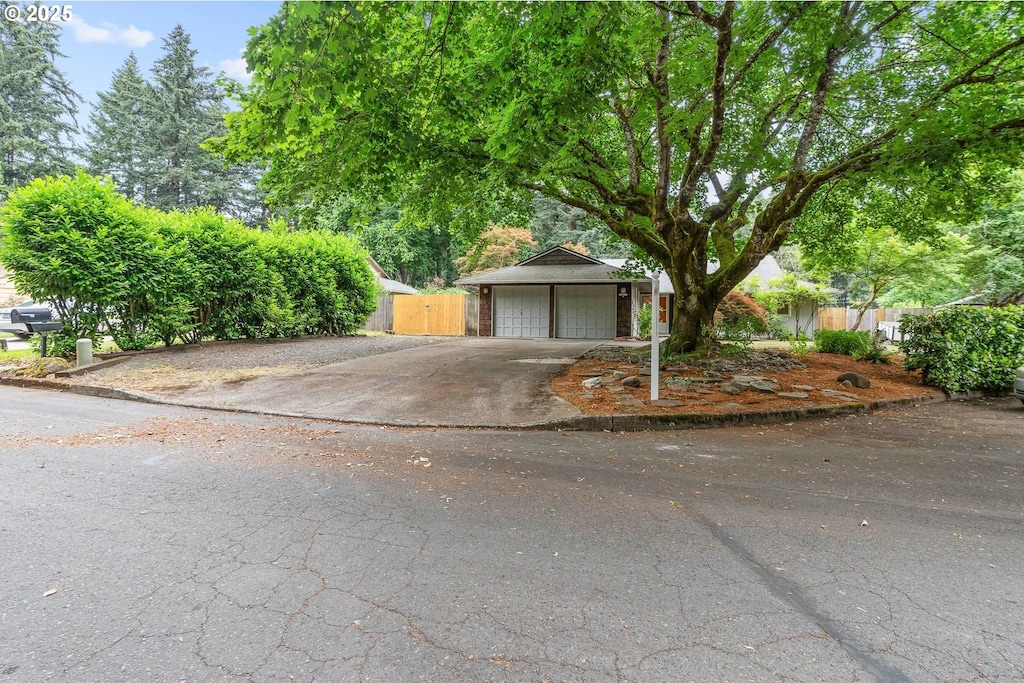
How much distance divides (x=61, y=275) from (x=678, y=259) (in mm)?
11988

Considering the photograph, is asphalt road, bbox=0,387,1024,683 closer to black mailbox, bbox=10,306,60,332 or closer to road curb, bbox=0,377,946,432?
road curb, bbox=0,377,946,432

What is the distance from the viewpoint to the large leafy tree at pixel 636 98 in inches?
233

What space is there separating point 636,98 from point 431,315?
16691 mm

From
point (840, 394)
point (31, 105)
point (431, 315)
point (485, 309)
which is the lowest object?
point (840, 394)

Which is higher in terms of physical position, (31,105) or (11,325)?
(31,105)

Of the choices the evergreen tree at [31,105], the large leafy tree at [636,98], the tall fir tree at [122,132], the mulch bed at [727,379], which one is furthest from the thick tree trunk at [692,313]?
the tall fir tree at [122,132]

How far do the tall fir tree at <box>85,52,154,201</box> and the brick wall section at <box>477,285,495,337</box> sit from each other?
31.6 meters

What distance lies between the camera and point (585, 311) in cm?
2142

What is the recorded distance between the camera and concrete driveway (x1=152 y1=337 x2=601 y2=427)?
6.86 m

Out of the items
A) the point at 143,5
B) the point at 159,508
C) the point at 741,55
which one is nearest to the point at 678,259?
the point at 741,55

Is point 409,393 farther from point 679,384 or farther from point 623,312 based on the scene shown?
point 623,312

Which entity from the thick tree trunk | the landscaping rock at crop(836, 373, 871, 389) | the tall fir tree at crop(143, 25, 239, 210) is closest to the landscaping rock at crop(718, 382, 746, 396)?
the landscaping rock at crop(836, 373, 871, 389)

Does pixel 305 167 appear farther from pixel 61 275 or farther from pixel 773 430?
pixel 773 430

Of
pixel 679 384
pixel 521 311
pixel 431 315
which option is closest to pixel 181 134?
pixel 431 315
